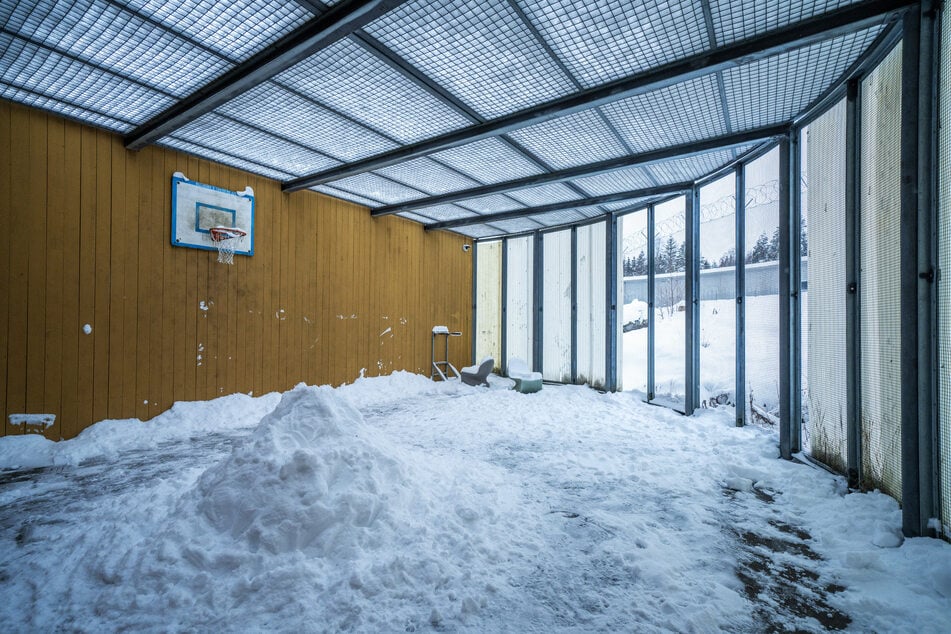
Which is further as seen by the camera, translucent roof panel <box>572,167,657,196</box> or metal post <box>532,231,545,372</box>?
metal post <box>532,231,545,372</box>

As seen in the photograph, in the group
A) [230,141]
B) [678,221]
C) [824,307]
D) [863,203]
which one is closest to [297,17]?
[230,141]

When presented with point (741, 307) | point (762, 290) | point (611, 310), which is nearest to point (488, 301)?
point (611, 310)

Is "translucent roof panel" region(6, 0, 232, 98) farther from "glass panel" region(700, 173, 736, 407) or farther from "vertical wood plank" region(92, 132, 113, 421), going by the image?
"glass panel" region(700, 173, 736, 407)

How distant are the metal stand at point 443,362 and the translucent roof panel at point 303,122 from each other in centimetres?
424

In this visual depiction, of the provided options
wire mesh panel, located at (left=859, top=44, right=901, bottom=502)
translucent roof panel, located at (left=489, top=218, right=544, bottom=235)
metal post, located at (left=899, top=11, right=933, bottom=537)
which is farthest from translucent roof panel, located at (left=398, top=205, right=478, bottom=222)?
metal post, located at (left=899, top=11, right=933, bottom=537)

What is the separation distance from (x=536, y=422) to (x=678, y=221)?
12.4 feet

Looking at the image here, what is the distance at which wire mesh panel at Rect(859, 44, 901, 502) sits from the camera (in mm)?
2658

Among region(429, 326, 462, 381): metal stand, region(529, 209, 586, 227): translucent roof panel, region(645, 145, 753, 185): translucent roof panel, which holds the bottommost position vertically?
region(429, 326, 462, 381): metal stand

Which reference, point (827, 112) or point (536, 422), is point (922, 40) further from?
point (536, 422)

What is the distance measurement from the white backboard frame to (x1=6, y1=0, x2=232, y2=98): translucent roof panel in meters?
1.71

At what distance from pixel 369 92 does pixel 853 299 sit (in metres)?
4.25

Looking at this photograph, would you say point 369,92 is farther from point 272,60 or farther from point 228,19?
point 228,19

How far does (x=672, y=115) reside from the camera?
158 inches

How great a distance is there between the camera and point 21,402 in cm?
395
